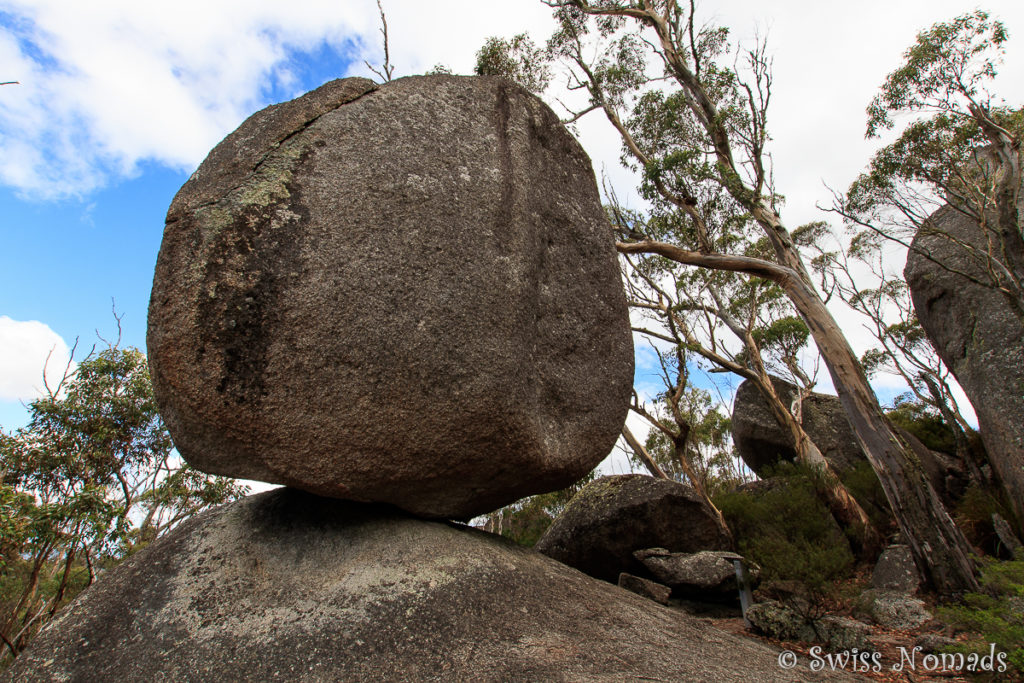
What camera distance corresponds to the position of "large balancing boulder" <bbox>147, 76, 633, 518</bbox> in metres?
3.14

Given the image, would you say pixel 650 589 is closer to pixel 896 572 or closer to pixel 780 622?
pixel 780 622

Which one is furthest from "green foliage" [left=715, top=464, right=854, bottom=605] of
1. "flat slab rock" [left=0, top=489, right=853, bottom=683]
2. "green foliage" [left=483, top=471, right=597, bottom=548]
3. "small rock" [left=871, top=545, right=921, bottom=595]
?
"green foliage" [left=483, top=471, right=597, bottom=548]

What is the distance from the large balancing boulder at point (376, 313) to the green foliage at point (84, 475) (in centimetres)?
513

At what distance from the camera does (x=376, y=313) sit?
324 cm

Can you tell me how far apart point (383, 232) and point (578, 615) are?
2.39 metres

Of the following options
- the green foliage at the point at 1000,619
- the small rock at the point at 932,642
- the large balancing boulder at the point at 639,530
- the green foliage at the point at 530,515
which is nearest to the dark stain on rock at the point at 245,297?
the green foliage at the point at 1000,619

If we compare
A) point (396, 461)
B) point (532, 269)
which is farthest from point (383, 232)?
point (396, 461)

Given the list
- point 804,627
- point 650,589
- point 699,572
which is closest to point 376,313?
point 650,589

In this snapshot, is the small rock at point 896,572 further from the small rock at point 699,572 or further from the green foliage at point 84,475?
the green foliage at point 84,475

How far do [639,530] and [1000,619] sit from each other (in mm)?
3492

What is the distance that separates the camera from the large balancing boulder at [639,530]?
693cm

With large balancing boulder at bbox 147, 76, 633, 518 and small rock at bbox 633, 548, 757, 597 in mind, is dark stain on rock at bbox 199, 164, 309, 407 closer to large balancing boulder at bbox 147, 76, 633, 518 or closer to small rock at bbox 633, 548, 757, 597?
large balancing boulder at bbox 147, 76, 633, 518

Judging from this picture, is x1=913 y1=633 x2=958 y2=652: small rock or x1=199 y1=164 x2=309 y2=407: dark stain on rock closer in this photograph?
x1=199 y1=164 x2=309 y2=407: dark stain on rock

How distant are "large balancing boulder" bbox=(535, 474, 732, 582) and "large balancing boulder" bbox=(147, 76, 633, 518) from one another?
318 cm
